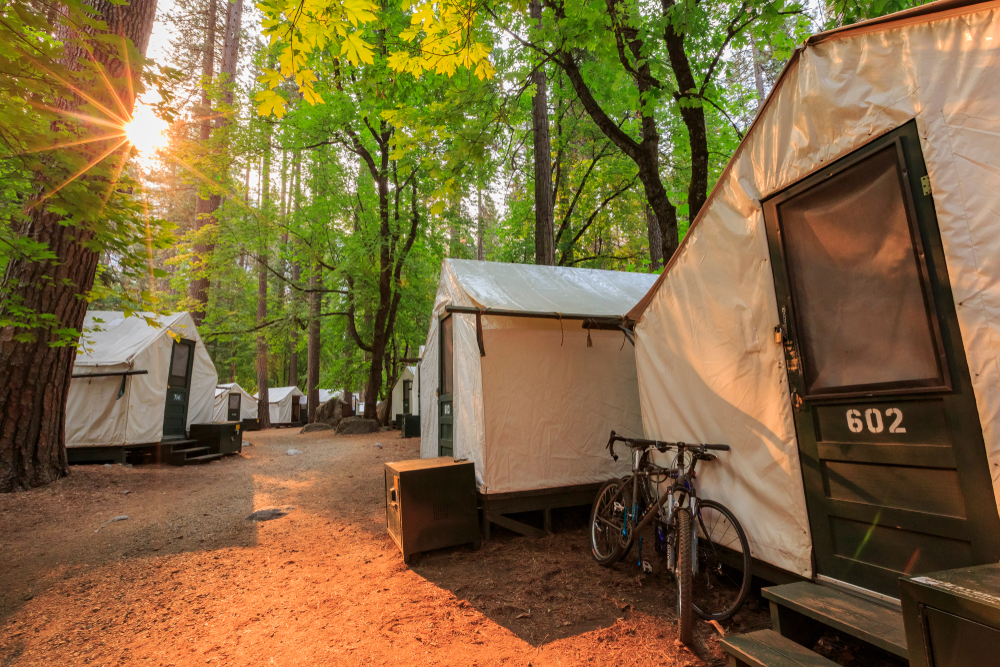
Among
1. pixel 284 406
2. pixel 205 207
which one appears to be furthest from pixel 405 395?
pixel 205 207

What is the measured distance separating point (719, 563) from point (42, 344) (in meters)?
8.29

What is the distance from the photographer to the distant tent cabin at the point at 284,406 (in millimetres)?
25172

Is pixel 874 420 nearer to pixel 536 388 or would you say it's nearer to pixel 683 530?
pixel 683 530

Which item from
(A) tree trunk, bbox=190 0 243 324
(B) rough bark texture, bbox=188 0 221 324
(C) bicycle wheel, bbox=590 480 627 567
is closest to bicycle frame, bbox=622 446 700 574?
(C) bicycle wheel, bbox=590 480 627 567

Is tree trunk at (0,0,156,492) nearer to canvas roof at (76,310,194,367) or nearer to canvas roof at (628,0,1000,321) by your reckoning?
canvas roof at (76,310,194,367)

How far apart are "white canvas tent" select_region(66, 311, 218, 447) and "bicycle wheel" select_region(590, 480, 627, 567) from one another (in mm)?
8690

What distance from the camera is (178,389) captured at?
1066cm

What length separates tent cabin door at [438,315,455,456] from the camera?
5879 millimetres

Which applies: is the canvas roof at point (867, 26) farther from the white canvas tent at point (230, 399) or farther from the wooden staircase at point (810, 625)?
the white canvas tent at point (230, 399)

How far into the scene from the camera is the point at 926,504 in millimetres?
2096

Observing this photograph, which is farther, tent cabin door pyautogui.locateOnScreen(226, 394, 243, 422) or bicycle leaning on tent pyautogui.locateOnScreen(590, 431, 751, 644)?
tent cabin door pyautogui.locateOnScreen(226, 394, 243, 422)

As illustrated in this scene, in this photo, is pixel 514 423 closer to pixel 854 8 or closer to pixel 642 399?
pixel 642 399

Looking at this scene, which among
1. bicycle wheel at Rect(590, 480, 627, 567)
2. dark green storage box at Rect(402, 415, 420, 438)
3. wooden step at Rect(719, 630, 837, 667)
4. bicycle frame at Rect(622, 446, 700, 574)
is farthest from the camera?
dark green storage box at Rect(402, 415, 420, 438)

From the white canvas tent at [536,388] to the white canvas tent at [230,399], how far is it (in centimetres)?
1814
